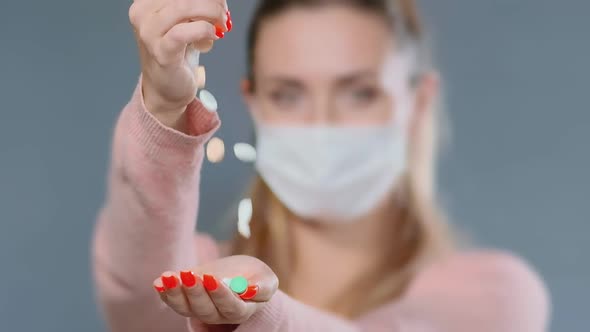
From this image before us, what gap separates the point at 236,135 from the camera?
1.21 ft

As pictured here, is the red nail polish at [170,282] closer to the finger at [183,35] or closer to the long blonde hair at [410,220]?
the finger at [183,35]

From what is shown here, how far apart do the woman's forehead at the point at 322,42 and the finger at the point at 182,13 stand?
0.57 feet

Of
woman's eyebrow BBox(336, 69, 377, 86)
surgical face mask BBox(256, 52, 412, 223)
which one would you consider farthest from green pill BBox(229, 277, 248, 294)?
woman's eyebrow BBox(336, 69, 377, 86)

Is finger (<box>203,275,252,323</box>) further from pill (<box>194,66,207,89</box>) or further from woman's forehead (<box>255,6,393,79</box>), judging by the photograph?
woman's forehead (<box>255,6,393,79</box>)

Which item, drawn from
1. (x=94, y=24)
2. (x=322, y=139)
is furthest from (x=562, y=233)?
(x=94, y=24)

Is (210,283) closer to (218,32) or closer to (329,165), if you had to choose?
(218,32)

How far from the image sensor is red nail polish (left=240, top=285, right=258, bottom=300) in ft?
1.00

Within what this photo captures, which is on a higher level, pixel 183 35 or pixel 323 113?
pixel 183 35

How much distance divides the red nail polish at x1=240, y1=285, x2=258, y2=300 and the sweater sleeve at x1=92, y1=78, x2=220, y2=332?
6 cm

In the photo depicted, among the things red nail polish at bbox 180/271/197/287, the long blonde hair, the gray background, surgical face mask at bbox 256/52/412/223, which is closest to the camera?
red nail polish at bbox 180/271/197/287

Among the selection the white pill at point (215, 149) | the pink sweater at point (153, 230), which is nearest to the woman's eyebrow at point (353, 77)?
the pink sweater at point (153, 230)

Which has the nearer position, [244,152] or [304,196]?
[244,152]

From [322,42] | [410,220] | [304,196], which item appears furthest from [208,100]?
[410,220]

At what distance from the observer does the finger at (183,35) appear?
0.96 feet
